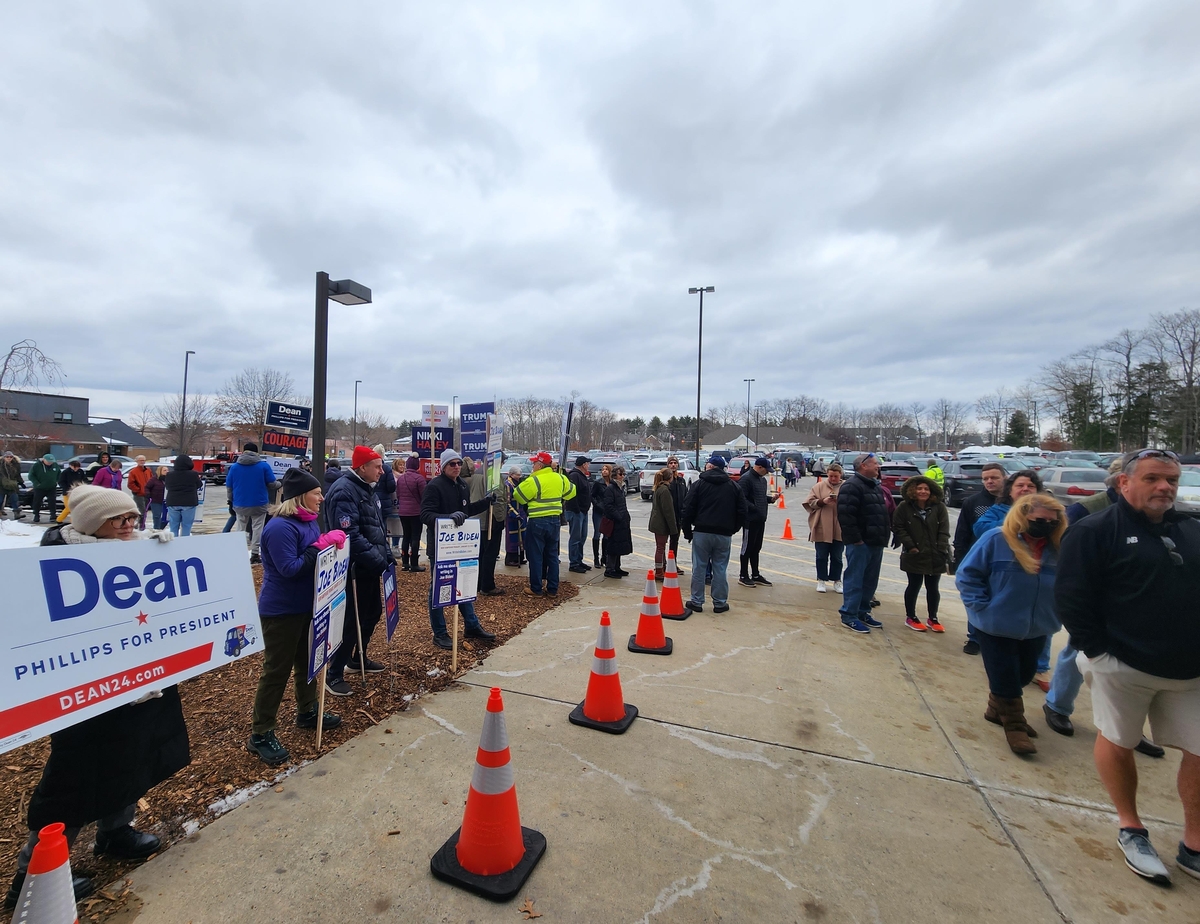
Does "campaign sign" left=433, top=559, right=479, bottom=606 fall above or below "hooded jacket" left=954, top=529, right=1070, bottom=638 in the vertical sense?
below

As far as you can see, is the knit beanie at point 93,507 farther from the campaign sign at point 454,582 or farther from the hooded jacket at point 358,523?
the campaign sign at point 454,582

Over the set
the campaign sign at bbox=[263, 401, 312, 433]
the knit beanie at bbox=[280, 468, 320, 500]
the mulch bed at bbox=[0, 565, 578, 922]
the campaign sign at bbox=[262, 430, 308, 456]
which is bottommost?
the mulch bed at bbox=[0, 565, 578, 922]

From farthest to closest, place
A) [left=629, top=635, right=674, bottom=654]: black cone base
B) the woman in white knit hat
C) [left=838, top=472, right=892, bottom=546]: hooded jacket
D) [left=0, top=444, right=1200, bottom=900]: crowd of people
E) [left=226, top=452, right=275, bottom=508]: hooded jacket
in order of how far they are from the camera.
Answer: [left=226, top=452, right=275, bottom=508]: hooded jacket → [left=838, top=472, right=892, bottom=546]: hooded jacket → [left=629, top=635, right=674, bottom=654]: black cone base → [left=0, top=444, right=1200, bottom=900]: crowd of people → the woman in white knit hat

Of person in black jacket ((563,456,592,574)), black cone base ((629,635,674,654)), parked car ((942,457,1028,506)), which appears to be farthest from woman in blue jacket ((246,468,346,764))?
parked car ((942,457,1028,506))

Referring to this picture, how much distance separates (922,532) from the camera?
231 inches


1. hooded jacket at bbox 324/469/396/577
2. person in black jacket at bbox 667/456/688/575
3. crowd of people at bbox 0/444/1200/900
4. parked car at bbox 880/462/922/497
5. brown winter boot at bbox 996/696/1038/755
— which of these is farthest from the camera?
parked car at bbox 880/462/922/497

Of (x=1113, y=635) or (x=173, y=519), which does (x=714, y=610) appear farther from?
(x=173, y=519)

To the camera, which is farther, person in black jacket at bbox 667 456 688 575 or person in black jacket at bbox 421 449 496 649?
person in black jacket at bbox 667 456 688 575

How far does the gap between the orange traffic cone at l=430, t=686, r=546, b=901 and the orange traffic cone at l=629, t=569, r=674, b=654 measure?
8.84ft

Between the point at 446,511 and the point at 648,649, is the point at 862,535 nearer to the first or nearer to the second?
the point at 648,649

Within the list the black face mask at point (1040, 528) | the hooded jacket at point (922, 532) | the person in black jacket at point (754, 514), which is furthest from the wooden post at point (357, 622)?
the hooded jacket at point (922, 532)

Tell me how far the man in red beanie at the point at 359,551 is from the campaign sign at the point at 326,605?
0.26m

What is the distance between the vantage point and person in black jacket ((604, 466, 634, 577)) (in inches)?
317

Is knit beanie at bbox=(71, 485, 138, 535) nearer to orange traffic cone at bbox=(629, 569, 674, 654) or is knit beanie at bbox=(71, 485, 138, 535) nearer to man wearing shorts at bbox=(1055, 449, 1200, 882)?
orange traffic cone at bbox=(629, 569, 674, 654)
